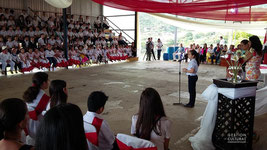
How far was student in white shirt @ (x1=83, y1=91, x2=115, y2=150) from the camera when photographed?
1.65 m

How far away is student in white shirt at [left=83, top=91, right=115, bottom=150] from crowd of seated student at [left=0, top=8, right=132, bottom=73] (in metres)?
7.10

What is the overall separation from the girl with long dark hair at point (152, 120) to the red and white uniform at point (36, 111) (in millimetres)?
1145

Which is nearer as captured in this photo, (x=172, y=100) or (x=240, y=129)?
(x=240, y=129)

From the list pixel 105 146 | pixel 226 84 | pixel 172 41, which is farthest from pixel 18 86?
pixel 172 41

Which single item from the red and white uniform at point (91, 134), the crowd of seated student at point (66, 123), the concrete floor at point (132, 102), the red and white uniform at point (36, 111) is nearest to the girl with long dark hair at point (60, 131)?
the crowd of seated student at point (66, 123)

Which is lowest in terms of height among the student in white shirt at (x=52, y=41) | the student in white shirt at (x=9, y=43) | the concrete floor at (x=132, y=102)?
the concrete floor at (x=132, y=102)

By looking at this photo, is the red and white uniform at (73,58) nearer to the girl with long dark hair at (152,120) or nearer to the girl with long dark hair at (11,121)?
the girl with long dark hair at (152,120)

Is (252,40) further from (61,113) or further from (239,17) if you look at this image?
(239,17)

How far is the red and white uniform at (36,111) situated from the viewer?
2163mm

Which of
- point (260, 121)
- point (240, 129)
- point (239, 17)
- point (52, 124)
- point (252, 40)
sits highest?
point (239, 17)

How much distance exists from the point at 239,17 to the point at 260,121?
11.1 ft

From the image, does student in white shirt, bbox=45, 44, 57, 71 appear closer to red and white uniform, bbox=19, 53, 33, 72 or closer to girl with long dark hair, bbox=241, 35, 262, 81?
red and white uniform, bbox=19, 53, 33, 72

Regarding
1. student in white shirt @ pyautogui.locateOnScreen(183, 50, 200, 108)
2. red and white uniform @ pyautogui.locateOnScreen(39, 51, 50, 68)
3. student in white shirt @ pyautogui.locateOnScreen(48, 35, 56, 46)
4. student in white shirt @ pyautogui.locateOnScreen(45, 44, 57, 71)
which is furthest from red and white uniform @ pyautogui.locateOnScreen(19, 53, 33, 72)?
student in white shirt @ pyautogui.locateOnScreen(183, 50, 200, 108)

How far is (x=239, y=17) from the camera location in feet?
18.6
